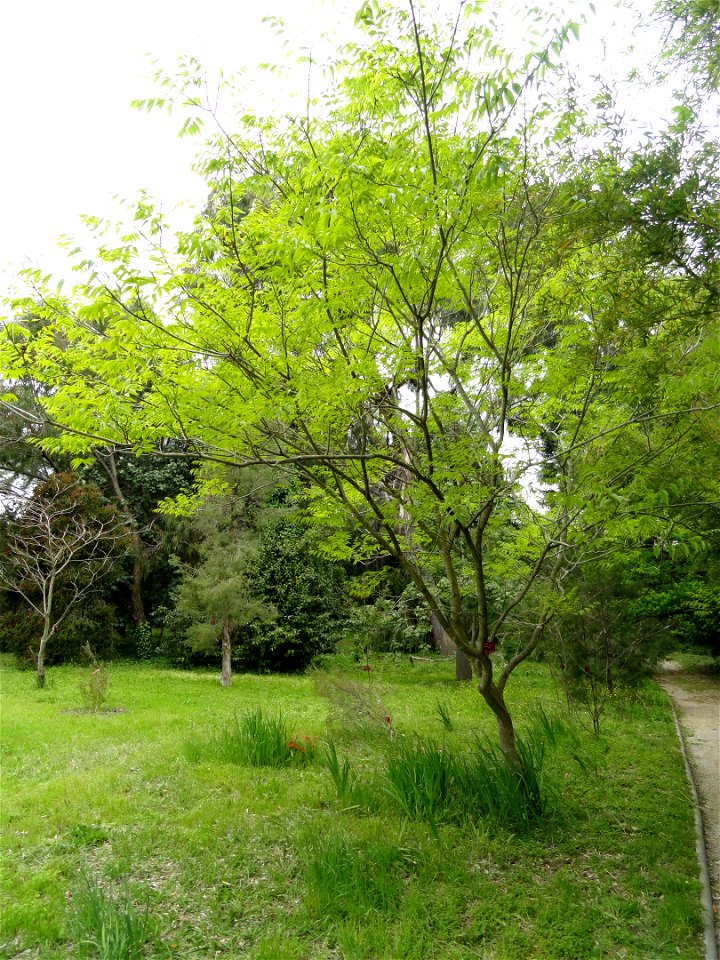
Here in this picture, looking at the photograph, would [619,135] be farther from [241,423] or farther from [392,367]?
[241,423]

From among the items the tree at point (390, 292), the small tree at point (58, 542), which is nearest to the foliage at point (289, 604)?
the small tree at point (58, 542)

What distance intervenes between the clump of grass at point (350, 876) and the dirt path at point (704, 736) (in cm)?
164

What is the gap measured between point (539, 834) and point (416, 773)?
0.86m

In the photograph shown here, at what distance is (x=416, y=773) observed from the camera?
4.45 metres

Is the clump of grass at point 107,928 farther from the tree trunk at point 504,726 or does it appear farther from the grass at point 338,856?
the tree trunk at point 504,726

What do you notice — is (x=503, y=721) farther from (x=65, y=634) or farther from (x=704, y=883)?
(x=65, y=634)

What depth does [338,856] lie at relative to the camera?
366 centimetres

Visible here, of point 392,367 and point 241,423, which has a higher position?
point 392,367

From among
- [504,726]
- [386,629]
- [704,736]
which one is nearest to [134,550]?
[386,629]

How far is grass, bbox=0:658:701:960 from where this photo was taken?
3150mm

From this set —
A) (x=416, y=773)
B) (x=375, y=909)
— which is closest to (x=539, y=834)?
(x=416, y=773)

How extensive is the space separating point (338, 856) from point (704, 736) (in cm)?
555

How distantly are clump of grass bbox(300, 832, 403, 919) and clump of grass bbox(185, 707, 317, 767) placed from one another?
1.70m

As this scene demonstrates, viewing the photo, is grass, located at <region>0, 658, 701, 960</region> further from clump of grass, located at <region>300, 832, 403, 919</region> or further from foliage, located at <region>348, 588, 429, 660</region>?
Result: foliage, located at <region>348, 588, 429, 660</region>
